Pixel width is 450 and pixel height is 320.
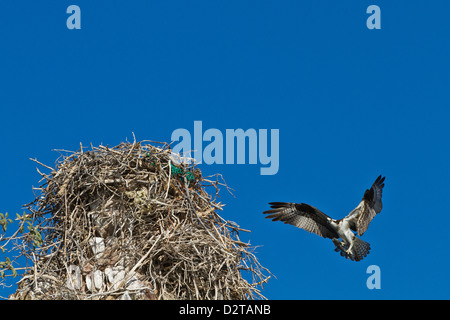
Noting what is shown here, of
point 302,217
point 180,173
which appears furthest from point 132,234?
point 302,217

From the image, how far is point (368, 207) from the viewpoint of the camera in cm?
1052

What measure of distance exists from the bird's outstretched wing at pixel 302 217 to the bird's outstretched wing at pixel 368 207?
1.43 ft

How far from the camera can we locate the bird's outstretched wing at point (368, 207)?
1047cm

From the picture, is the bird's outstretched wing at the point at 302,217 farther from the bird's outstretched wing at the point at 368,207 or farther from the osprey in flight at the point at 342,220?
the bird's outstretched wing at the point at 368,207

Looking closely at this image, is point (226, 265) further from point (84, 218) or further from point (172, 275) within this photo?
point (84, 218)

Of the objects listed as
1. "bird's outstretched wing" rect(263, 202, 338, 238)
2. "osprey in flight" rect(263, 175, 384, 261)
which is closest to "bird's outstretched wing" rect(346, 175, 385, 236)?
"osprey in flight" rect(263, 175, 384, 261)

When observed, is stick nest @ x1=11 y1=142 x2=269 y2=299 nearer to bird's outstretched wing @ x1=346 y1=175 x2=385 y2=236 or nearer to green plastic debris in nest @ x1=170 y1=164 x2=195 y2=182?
green plastic debris in nest @ x1=170 y1=164 x2=195 y2=182

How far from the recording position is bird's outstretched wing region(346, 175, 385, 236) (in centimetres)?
1047

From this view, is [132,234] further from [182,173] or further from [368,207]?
[368,207]

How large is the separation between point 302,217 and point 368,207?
1054 mm
